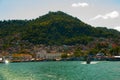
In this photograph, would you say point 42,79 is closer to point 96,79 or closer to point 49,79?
point 49,79

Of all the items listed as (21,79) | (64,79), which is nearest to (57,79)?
(64,79)

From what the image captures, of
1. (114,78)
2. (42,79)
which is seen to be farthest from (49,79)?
(114,78)

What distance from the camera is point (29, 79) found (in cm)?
7962

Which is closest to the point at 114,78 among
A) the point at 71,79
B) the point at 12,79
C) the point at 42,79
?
the point at 71,79

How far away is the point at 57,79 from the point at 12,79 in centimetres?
841

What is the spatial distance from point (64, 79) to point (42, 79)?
4.20 metres

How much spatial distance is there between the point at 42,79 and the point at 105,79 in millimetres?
11809

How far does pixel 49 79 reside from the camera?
79.2 meters

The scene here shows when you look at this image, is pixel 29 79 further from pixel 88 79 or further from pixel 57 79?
pixel 88 79

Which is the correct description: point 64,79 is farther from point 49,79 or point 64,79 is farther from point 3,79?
point 3,79

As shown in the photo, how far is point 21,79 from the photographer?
3130 inches

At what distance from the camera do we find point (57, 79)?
7881 centimetres

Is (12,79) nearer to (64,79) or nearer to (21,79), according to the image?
(21,79)

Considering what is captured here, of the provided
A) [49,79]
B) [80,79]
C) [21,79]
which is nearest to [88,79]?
[80,79]
